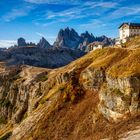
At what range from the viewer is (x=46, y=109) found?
115938mm

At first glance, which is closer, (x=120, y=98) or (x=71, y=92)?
(x=120, y=98)

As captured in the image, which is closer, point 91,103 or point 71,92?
point 91,103

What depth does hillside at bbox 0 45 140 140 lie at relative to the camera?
292 feet

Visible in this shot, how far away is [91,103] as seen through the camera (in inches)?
4186

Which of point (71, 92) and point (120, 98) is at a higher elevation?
point (120, 98)

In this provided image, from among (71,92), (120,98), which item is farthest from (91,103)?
(120,98)

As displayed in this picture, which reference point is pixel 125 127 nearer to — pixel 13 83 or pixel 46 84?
pixel 46 84

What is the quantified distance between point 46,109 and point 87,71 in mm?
18242

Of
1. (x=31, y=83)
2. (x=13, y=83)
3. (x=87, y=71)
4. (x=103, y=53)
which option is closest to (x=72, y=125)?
(x=87, y=71)

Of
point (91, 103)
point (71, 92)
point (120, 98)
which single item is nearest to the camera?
point (120, 98)

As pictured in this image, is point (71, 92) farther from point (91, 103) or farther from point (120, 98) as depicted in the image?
point (120, 98)

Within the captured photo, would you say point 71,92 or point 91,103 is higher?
point 71,92

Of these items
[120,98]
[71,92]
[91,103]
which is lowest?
[91,103]

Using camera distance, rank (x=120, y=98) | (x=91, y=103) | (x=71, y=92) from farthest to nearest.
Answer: (x=71, y=92)
(x=91, y=103)
(x=120, y=98)
